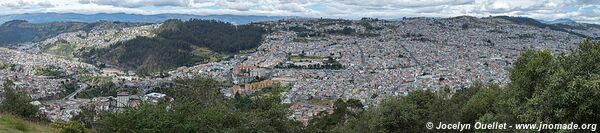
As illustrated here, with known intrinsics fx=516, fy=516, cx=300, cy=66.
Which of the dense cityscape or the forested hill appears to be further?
the forested hill

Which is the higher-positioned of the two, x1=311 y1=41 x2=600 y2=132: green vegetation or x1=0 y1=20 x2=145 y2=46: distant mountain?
x1=311 y1=41 x2=600 y2=132: green vegetation

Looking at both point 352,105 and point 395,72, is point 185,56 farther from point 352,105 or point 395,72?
point 352,105

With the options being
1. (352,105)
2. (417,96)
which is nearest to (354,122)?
(417,96)

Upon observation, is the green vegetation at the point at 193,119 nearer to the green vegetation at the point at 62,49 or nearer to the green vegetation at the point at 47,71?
the green vegetation at the point at 47,71

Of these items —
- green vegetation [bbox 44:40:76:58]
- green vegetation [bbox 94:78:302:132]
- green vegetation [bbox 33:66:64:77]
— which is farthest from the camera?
green vegetation [bbox 44:40:76:58]

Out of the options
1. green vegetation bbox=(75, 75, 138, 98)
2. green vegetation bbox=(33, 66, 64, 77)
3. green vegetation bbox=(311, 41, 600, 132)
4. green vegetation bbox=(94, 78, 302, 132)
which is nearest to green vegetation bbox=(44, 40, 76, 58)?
green vegetation bbox=(33, 66, 64, 77)

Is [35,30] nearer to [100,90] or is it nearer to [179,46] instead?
[179,46]

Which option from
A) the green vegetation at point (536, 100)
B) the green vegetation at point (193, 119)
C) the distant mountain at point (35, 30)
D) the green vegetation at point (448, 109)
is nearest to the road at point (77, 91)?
the green vegetation at point (448, 109)

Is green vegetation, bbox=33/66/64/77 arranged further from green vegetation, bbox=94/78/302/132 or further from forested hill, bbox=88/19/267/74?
green vegetation, bbox=94/78/302/132
